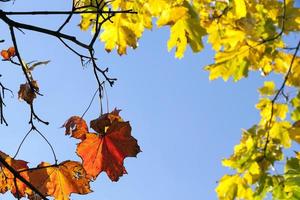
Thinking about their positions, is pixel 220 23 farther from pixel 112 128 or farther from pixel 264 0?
pixel 112 128

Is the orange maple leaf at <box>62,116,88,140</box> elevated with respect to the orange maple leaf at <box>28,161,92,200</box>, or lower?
elevated

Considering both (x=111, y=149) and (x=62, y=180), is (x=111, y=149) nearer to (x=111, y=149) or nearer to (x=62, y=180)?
(x=111, y=149)

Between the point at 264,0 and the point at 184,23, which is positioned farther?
the point at 264,0

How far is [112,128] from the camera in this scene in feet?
3.57

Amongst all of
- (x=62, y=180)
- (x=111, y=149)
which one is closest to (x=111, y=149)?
(x=111, y=149)

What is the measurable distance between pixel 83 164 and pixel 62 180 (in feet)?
0.30

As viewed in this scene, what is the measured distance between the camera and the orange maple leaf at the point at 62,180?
1106 millimetres

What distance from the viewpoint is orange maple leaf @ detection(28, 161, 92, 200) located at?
111 cm

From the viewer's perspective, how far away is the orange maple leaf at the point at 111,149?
42.4 inches

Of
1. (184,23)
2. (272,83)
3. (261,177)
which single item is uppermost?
(272,83)

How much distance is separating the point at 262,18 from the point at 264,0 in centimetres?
25

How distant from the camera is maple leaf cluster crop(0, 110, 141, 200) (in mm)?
1066

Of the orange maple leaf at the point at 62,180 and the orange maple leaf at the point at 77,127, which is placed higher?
the orange maple leaf at the point at 77,127

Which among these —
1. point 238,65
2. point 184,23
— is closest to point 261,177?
point 238,65
